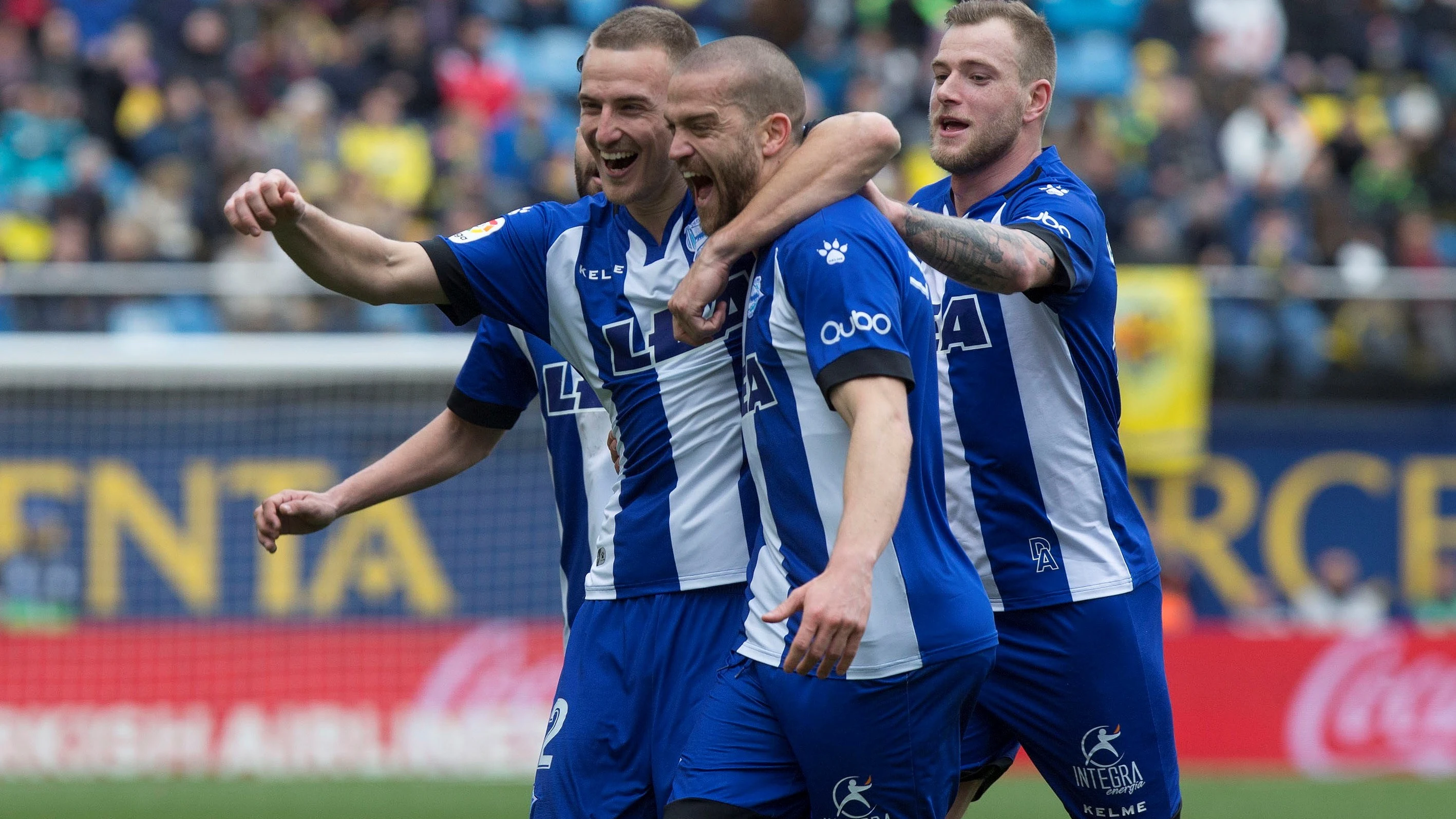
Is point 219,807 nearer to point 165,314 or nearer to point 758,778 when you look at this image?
point 165,314

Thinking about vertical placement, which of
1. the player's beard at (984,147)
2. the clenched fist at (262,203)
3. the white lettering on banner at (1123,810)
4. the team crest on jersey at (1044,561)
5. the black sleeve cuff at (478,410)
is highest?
the player's beard at (984,147)

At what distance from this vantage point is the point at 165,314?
44.3 ft

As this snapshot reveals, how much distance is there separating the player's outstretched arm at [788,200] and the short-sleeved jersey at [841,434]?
0.04m

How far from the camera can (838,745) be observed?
4.29m

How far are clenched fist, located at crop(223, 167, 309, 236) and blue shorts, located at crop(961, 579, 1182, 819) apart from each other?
7.61 ft

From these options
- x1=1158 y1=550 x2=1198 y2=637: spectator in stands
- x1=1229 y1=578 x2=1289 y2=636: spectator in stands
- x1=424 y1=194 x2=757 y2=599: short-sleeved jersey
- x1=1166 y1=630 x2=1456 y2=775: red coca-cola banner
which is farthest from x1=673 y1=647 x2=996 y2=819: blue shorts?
x1=1229 y1=578 x2=1289 y2=636: spectator in stands

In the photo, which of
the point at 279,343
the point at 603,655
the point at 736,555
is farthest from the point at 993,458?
the point at 279,343

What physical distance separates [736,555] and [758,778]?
703 millimetres

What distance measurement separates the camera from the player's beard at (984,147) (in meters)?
5.43

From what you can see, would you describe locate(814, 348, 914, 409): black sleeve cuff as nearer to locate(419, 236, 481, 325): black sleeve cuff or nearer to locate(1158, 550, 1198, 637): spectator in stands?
locate(419, 236, 481, 325): black sleeve cuff

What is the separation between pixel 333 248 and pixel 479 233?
1.54 ft

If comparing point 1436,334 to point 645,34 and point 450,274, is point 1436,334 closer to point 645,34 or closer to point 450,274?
point 645,34

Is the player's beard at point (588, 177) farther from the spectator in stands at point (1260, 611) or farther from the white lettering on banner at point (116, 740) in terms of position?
the spectator in stands at point (1260, 611)

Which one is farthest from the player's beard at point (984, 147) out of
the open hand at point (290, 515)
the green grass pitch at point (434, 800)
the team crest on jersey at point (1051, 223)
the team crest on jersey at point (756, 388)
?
the green grass pitch at point (434, 800)
